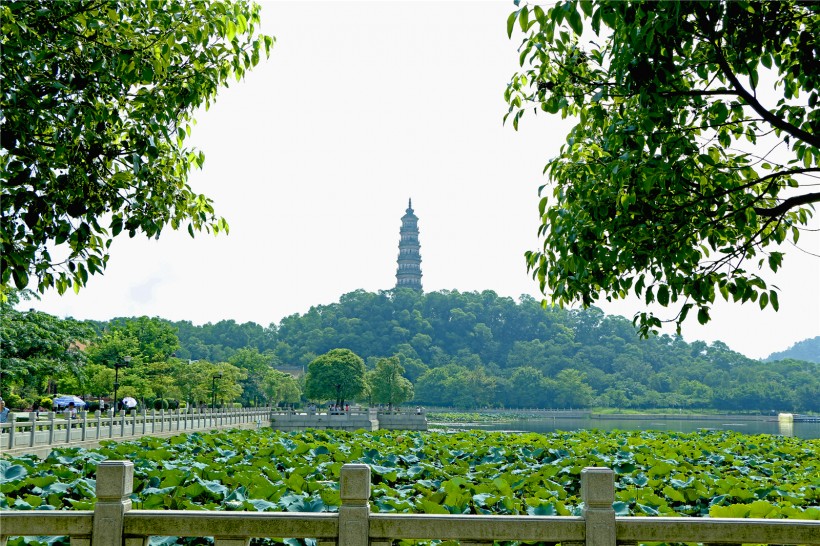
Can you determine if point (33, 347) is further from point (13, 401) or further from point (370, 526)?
point (370, 526)

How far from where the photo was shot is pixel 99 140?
7.15 meters

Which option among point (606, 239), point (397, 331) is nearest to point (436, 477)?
point (606, 239)

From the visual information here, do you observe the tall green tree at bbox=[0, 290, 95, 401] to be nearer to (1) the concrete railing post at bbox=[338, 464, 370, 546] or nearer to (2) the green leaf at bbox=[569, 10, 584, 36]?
(1) the concrete railing post at bbox=[338, 464, 370, 546]

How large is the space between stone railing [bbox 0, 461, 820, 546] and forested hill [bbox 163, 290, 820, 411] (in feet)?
439

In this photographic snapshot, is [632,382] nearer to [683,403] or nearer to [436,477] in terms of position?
[683,403]

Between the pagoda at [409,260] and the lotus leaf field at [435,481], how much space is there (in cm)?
17513

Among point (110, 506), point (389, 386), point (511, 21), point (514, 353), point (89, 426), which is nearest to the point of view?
point (110, 506)

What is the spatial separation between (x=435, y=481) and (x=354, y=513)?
3546mm

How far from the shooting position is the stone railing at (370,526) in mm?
5234

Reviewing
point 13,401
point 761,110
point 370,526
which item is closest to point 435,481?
point 370,526

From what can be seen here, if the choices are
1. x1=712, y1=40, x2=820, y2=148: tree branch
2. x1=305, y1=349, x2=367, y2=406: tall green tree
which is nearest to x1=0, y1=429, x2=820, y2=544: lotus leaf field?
x1=712, y1=40, x2=820, y2=148: tree branch

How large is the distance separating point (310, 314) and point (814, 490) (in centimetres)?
17921

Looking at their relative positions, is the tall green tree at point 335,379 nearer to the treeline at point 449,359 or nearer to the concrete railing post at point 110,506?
the treeline at point 449,359

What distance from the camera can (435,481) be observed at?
8.64 metres
